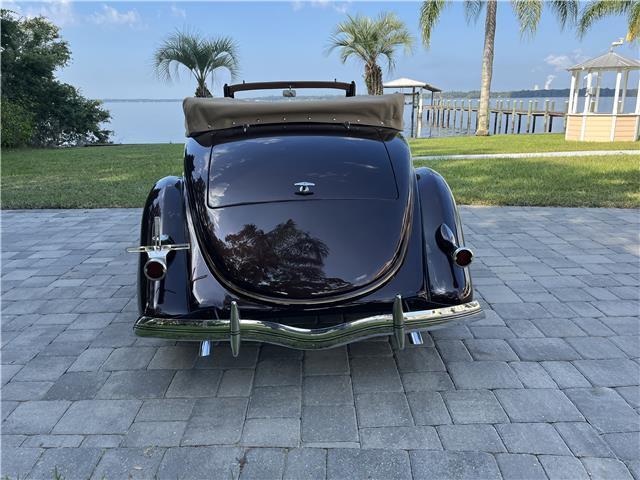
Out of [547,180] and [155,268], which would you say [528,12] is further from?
[155,268]

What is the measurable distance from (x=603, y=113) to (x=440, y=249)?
14.9 metres

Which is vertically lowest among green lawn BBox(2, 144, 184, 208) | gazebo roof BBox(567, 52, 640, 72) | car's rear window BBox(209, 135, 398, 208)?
green lawn BBox(2, 144, 184, 208)

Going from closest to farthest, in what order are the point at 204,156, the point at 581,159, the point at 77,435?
the point at 77,435
the point at 204,156
the point at 581,159

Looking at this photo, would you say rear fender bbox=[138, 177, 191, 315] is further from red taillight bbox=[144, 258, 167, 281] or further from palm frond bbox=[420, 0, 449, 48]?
palm frond bbox=[420, 0, 449, 48]

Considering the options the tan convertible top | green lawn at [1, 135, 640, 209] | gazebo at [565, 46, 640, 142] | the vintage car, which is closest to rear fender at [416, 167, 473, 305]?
the vintage car

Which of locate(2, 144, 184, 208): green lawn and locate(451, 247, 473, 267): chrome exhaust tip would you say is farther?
locate(2, 144, 184, 208): green lawn

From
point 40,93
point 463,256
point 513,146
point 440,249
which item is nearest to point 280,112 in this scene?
point 440,249

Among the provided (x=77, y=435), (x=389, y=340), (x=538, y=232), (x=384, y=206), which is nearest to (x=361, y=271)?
(x=384, y=206)

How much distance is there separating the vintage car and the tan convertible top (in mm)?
295

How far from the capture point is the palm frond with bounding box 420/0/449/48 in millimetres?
16938

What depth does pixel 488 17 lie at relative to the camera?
16.7m

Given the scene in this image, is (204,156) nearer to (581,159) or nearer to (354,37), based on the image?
(581,159)

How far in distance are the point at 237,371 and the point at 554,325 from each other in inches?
81.5

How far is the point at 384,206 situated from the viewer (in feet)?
8.90
